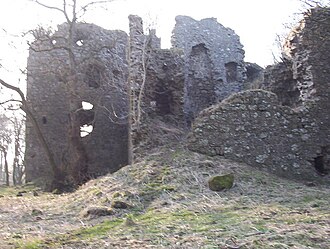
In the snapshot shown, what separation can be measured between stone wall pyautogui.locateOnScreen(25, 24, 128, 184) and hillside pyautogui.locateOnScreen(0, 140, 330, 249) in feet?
20.2

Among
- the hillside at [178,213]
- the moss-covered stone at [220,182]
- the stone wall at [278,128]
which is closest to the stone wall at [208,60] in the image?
the stone wall at [278,128]

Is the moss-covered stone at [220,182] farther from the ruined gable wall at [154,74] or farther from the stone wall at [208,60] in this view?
the stone wall at [208,60]

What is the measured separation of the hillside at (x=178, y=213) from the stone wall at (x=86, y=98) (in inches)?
243

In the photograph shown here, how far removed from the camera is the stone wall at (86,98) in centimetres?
1517

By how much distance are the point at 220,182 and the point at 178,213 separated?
61.9 inches

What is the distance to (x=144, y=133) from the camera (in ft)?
33.7

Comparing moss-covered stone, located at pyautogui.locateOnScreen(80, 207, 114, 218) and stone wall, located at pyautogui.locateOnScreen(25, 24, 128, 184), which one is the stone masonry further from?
moss-covered stone, located at pyautogui.locateOnScreen(80, 207, 114, 218)

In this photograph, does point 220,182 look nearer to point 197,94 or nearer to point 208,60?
point 197,94

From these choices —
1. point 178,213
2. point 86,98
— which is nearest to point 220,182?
point 178,213

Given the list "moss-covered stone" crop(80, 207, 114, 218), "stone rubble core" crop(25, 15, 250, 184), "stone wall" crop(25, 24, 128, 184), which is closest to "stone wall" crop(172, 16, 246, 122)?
"stone rubble core" crop(25, 15, 250, 184)

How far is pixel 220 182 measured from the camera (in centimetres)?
681

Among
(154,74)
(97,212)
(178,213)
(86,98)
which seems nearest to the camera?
(178,213)

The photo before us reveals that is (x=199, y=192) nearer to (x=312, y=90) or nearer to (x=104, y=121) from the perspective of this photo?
(x=312, y=90)

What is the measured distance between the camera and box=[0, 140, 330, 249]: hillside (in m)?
4.07
